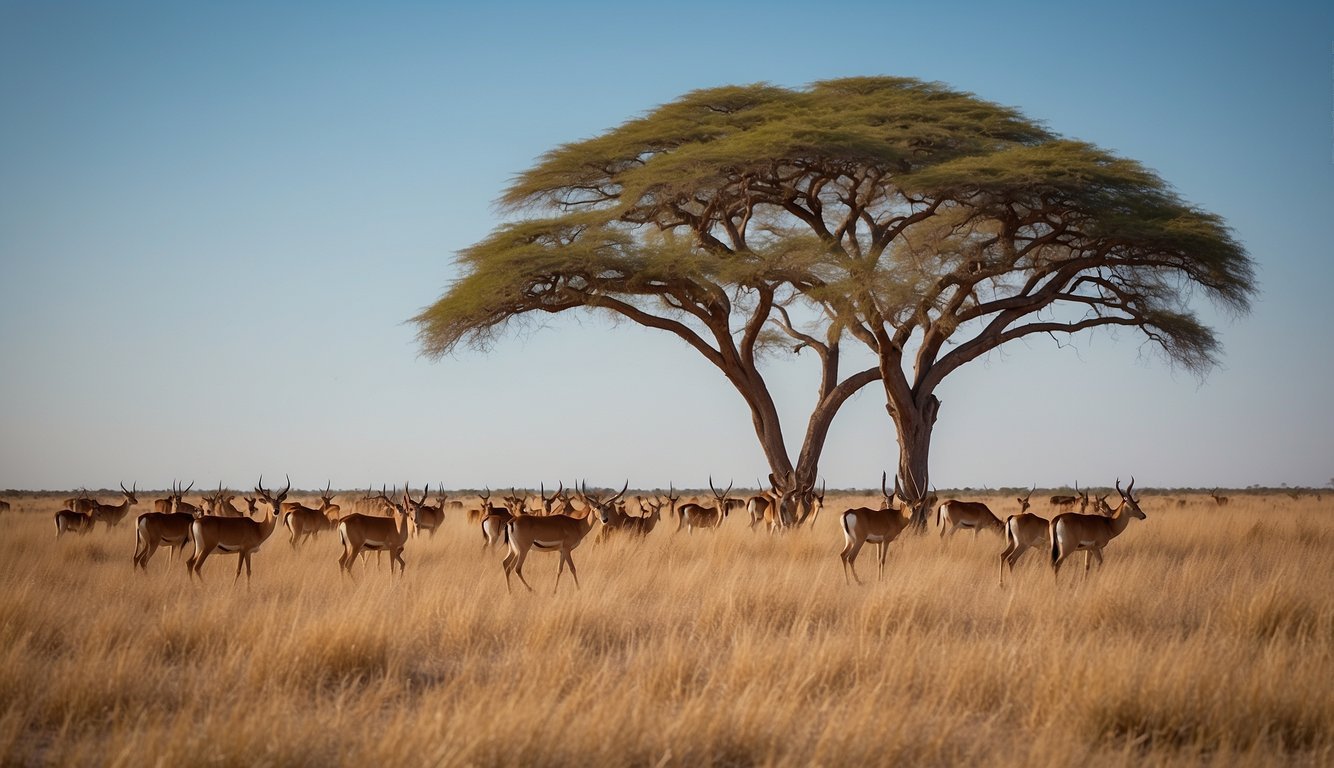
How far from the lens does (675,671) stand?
25.9 ft

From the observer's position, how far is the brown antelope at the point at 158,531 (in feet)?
49.4

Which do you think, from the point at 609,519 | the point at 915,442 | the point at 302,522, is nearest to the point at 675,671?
the point at 609,519

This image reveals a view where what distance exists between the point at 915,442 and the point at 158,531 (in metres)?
14.6

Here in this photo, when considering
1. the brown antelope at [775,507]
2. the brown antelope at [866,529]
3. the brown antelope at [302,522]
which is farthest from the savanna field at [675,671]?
the brown antelope at [775,507]

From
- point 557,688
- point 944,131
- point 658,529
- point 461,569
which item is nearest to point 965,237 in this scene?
point 944,131

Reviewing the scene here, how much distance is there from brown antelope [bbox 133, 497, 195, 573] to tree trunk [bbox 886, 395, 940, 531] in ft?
45.0

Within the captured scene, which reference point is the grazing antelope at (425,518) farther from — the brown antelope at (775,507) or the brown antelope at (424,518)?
the brown antelope at (775,507)

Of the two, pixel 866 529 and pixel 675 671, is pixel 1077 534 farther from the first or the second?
pixel 675 671

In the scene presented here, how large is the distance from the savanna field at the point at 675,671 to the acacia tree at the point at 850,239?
29.8 ft

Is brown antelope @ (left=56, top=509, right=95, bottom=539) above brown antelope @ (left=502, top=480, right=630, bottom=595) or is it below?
below

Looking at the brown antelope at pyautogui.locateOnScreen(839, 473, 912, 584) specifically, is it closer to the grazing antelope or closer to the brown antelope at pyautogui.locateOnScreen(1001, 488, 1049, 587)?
the brown antelope at pyautogui.locateOnScreen(1001, 488, 1049, 587)

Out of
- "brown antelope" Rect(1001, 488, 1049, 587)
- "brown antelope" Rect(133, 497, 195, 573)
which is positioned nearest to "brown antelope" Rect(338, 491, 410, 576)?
"brown antelope" Rect(133, 497, 195, 573)

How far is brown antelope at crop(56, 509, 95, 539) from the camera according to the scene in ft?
65.7

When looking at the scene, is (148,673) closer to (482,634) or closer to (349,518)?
(482,634)
